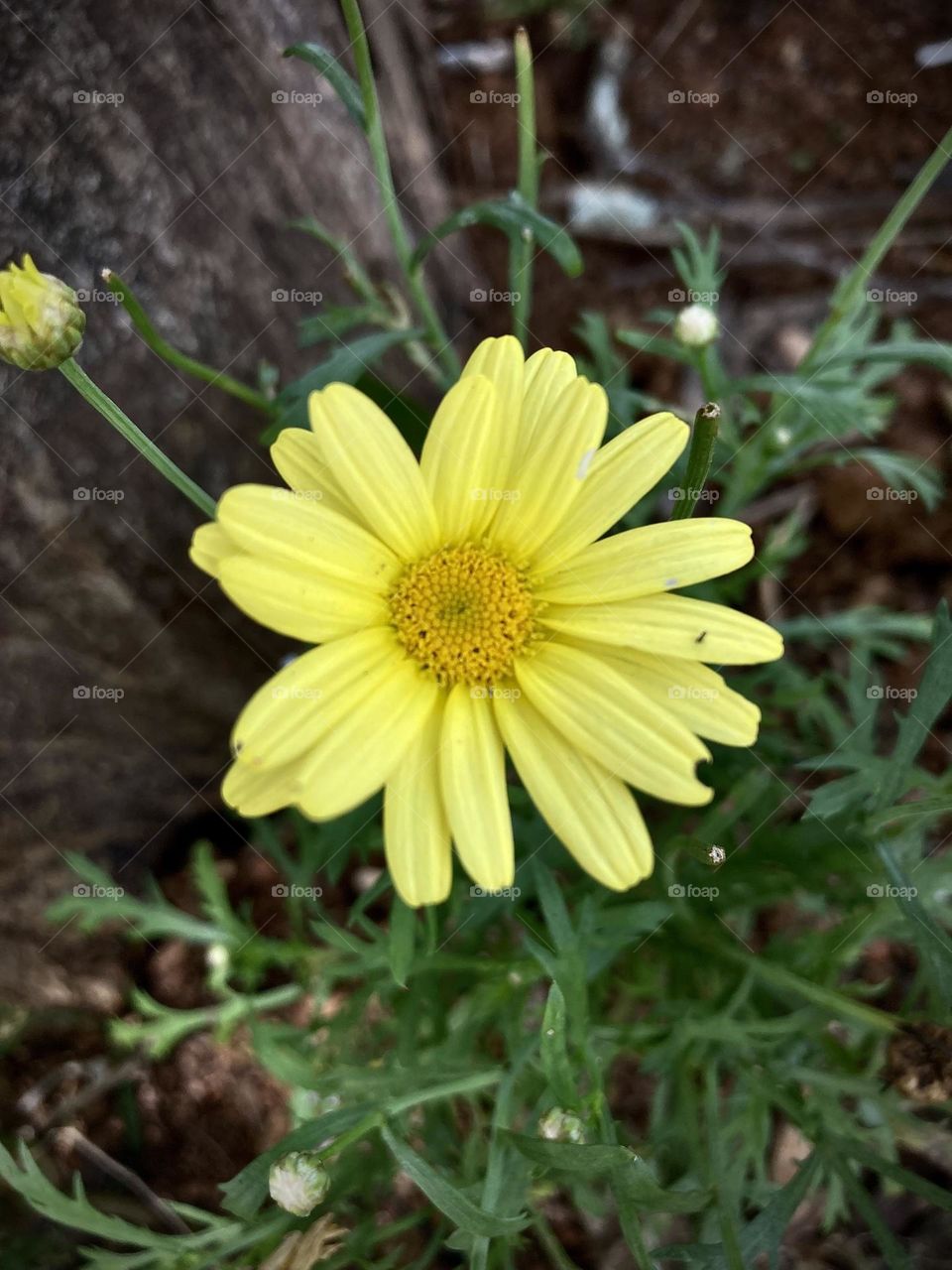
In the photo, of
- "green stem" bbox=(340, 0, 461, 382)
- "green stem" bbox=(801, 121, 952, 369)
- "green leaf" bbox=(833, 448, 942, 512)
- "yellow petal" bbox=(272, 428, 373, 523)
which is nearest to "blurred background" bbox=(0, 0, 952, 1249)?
"green leaf" bbox=(833, 448, 942, 512)

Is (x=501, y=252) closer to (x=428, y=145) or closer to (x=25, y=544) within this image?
(x=428, y=145)

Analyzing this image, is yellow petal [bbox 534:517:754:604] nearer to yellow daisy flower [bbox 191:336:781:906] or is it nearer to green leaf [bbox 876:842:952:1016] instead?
yellow daisy flower [bbox 191:336:781:906]

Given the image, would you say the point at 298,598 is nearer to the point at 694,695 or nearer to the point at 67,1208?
the point at 694,695

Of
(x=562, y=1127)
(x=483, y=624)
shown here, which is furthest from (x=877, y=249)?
(x=562, y=1127)

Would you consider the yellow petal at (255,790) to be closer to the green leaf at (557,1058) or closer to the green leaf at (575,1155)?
the green leaf at (557,1058)

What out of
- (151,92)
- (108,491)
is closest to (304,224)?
(151,92)

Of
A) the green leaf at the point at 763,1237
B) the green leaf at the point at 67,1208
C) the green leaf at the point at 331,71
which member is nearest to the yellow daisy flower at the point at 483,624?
the green leaf at the point at 331,71

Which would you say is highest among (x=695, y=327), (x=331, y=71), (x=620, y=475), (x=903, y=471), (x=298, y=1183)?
(x=331, y=71)
